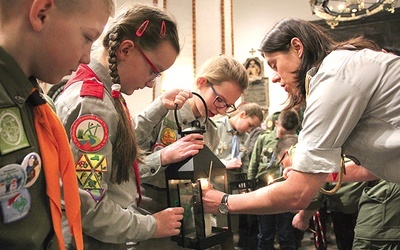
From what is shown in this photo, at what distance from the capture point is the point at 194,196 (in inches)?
58.0

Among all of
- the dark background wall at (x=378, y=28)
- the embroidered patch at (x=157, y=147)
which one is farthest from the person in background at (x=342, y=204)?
the dark background wall at (x=378, y=28)

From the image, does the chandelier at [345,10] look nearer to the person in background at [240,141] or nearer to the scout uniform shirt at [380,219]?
the person in background at [240,141]

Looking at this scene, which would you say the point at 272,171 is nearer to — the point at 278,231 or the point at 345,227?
the point at 278,231

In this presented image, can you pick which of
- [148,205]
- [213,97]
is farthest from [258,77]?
[148,205]

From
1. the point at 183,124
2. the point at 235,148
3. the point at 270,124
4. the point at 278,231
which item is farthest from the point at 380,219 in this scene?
the point at 270,124

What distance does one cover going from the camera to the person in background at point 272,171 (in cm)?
392

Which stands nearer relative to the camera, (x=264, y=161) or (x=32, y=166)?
(x=32, y=166)

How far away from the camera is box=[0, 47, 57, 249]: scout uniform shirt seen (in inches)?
29.3

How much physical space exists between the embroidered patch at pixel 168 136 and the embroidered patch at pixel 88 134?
2.27ft

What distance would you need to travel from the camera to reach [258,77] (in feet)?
24.9

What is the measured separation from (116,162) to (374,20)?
7.01 meters

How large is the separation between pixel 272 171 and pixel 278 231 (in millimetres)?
617

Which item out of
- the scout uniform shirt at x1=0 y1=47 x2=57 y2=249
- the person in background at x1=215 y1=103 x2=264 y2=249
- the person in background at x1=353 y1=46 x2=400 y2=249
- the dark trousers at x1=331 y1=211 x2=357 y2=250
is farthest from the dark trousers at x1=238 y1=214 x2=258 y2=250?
the scout uniform shirt at x1=0 y1=47 x2=57 y2=249

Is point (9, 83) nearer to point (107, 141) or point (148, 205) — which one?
point (107, 141)
